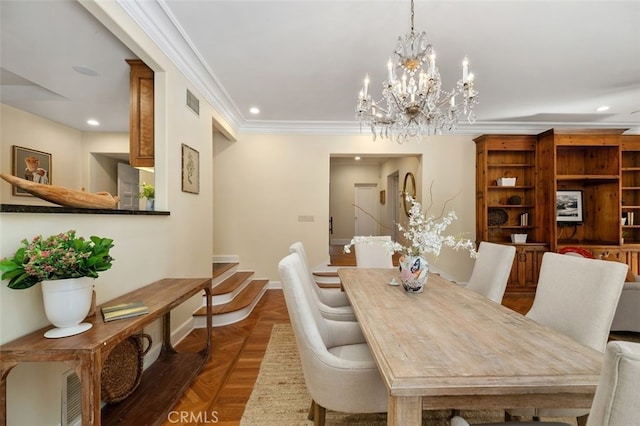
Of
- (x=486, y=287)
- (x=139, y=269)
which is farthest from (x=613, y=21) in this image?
(x=139, y=269)

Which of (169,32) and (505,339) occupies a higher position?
(169,32)

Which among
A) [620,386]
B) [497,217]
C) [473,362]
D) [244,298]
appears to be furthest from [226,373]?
[497,217]

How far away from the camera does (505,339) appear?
1.16 metres

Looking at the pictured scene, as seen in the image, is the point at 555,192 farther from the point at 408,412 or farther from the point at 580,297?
the point at 408,412

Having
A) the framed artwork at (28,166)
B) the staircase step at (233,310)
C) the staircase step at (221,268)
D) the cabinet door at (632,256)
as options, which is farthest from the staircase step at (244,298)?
the cabinet door at (632,256)

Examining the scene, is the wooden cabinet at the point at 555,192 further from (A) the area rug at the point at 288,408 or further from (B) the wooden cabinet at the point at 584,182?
(A) the area rug at the point at 288,408

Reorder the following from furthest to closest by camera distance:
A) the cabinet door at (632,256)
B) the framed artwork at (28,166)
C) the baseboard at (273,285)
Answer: the baseboard at (273,285)
the cabinet door at (632,256)
the framed artwork at (28,166)

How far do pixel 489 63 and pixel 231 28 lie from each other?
98.4 inches

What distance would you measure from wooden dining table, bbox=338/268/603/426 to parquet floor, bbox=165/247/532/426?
1.17 metres

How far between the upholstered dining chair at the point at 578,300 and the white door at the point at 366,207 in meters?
6.98

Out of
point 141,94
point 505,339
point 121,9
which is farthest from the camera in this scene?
point 141,94

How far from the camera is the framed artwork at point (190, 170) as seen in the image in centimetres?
279

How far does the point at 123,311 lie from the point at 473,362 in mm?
1629

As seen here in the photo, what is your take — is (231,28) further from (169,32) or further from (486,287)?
(486,287)
